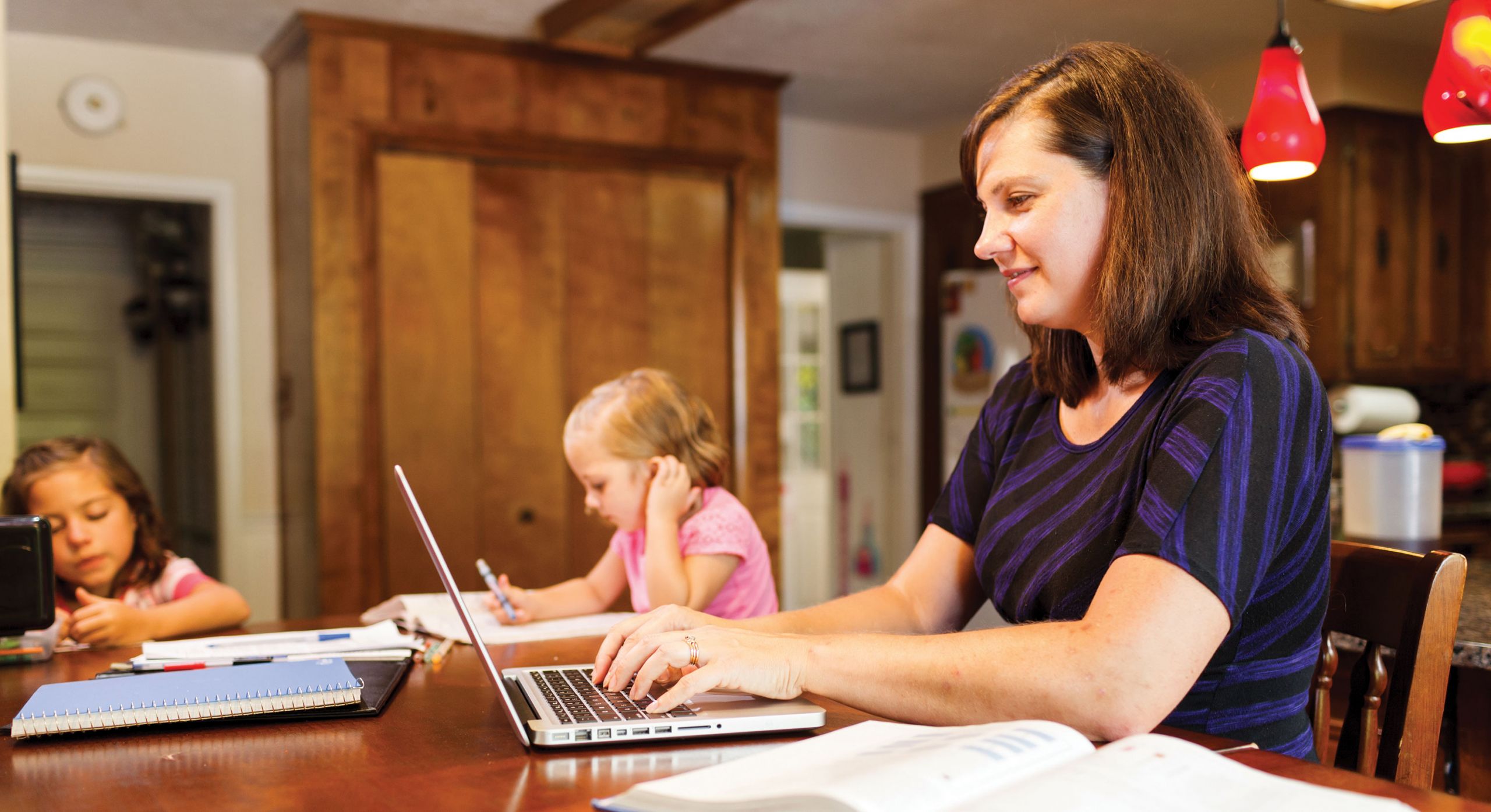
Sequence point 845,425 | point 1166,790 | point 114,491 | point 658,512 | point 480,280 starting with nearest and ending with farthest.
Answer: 1. point 1166,790
2. point 658,512
3. point 114,491
4. point 480,280
5. point 845,425

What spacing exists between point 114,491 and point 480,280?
196 cm

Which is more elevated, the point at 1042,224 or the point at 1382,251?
the point at 1382,251

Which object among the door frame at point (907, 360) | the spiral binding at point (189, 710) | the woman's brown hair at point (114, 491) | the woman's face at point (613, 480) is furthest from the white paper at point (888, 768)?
the door frame at point (907, 360)

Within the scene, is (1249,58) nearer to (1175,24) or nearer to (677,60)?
(1175,24)

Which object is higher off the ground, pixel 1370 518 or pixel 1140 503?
pixel 1140 503

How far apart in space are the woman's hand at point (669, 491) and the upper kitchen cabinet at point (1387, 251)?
9.12ft

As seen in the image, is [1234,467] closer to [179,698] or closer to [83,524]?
[179,698]

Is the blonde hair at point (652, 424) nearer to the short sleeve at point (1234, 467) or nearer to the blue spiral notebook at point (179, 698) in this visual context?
the blue spiral notebook at point (179, 698)

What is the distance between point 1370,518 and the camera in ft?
7.62

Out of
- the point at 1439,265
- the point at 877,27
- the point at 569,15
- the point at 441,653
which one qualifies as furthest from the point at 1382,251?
the point at 441,653

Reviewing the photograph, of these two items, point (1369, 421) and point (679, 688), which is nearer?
point (679, 688)

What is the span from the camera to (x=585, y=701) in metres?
1.03

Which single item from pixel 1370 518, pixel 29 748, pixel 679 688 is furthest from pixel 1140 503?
pixel 1370 518

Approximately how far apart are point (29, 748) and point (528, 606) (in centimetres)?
86
